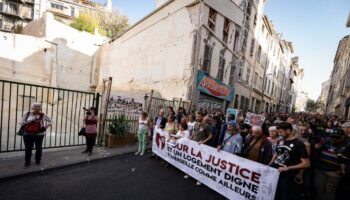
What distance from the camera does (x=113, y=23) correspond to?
128 ft

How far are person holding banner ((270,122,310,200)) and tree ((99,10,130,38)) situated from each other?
128 ft

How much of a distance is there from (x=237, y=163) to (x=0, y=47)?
840 inches

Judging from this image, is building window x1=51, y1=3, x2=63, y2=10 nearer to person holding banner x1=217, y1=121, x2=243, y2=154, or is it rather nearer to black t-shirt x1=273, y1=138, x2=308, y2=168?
person holding banner x1=217, y1=121, x2=243, y2=154

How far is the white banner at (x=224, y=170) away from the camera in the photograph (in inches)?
147

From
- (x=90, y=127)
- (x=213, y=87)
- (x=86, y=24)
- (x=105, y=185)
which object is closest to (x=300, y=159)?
(x=105, y=185)

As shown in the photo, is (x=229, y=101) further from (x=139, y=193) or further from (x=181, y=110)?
(x=139, y=193)

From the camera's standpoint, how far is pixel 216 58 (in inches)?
580

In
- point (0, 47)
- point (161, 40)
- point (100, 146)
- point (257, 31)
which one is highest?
point (257, 31)

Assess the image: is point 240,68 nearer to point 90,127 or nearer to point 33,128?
point 90,127

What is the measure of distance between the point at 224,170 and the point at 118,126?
4.63m

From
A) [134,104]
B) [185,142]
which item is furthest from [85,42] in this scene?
[185,142]

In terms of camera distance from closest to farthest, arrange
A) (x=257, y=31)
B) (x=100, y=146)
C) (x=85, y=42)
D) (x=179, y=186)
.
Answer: (x=179, y=186) → (x=100, y=146) → (x=257, y=31) → (x=85, y=42)

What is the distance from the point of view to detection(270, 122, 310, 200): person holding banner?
3.33 meters

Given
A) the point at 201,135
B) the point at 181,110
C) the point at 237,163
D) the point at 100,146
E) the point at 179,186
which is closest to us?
the point at 237,163
